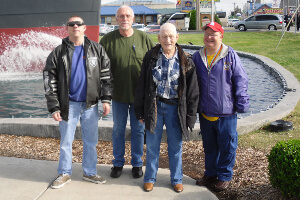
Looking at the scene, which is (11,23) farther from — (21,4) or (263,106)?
(263,106)

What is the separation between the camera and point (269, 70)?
40.2 feet

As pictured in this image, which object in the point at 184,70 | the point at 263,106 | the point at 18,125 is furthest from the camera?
the point at 263,106

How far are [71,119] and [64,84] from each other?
0.37 m

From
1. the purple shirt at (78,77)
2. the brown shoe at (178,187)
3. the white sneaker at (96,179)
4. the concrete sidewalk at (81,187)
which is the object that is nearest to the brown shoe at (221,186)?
the concrete sidewalk at (81,187)

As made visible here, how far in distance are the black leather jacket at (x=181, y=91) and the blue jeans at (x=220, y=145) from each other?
10.5 inches

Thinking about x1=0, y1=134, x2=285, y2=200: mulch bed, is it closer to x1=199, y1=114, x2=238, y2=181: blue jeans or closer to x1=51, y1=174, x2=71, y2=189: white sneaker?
x1=199, y1=114, x2=238, y2=181: blue jeans

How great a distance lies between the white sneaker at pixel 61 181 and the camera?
380 centimetres

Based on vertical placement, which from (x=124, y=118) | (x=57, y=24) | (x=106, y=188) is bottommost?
(x=106, y=188)

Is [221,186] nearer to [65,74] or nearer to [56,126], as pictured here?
[65,74]

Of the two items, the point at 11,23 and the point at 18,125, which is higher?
the point at 11,23

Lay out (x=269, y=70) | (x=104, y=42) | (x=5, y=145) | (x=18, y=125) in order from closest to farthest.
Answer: (x=104, y=42), (x=5, y=145), (x=18, y=125), (x=269, y=70)

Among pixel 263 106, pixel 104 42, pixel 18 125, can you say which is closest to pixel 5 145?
pixel 18 125

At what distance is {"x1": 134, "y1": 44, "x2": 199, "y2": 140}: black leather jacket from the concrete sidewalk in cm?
62

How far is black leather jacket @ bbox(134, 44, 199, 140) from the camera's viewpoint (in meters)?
3.51
